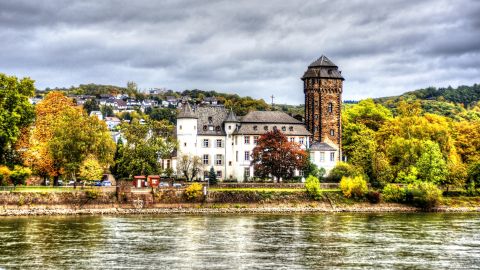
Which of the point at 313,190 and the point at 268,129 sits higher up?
the point at 268,129

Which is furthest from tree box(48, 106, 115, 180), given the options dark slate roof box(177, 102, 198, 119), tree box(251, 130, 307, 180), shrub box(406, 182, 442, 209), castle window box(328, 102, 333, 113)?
shrub box(406, 182, 442, 209)

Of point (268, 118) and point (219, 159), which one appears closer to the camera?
Result: point (219, 159)

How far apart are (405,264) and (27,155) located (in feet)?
170

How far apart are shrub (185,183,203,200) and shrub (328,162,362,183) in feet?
62.9

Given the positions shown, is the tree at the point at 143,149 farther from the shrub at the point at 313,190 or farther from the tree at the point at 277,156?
the shrub at the point at 313,190

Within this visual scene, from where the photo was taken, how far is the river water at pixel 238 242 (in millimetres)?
43000

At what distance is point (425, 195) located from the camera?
7894 centimetres

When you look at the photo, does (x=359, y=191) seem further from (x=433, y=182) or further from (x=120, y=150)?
(x=120, y=150)

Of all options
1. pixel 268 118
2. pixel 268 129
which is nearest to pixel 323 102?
pixel 268 118

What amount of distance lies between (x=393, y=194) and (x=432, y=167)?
694cm

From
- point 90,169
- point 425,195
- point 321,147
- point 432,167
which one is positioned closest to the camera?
point 90,169

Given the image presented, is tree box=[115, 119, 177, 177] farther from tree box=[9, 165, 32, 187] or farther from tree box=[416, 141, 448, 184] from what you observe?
tree box=[416, 141, 448, 184]

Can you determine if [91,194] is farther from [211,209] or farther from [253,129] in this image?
[253,129]

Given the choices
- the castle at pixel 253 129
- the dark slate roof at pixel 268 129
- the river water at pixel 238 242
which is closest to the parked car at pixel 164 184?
the castle at pixel 253 129
